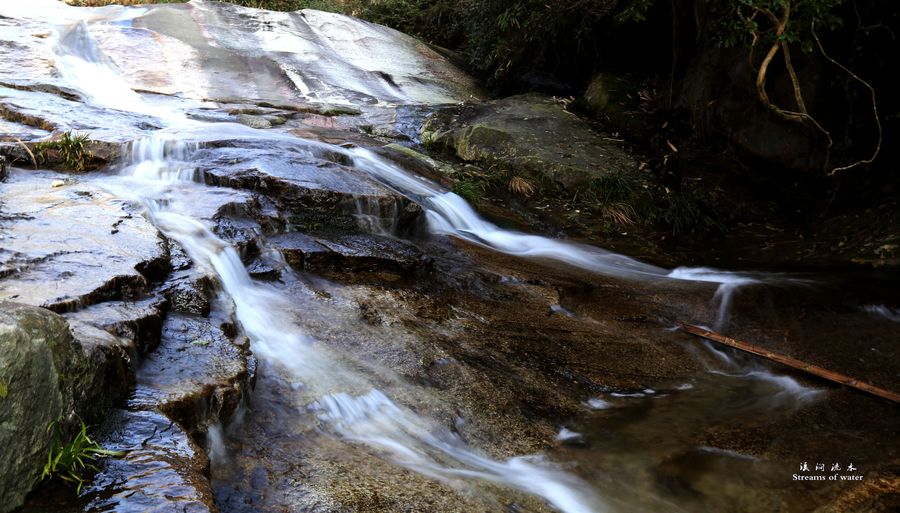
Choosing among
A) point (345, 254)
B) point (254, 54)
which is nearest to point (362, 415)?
point (345, 254)

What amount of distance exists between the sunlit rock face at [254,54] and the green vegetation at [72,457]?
9305 mm

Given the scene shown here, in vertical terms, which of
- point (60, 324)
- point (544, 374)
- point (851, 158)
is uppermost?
point (851, 158)

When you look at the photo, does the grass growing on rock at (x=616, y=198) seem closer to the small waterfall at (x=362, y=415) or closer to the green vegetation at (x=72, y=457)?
the small waterfall at (x=362, y=415)

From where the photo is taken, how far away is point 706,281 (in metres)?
7.41

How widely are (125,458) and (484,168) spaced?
786 cm

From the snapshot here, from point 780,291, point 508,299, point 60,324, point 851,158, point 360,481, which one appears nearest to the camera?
point 60,324

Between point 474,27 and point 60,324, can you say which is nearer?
point 60,324

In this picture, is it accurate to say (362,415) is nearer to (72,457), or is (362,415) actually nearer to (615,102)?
(72,457)

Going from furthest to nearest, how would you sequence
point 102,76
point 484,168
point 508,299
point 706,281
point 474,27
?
point 474,27 → point 102,76 → point 484,168 → point 706,281 → point 508,299

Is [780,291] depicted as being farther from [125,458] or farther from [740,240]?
[125,458]

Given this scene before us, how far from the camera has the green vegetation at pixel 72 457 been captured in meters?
2.54

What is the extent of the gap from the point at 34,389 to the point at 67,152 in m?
5.47

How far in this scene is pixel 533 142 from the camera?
34.3ft

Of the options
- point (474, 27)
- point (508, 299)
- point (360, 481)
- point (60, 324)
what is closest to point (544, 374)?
point (508, 299)
